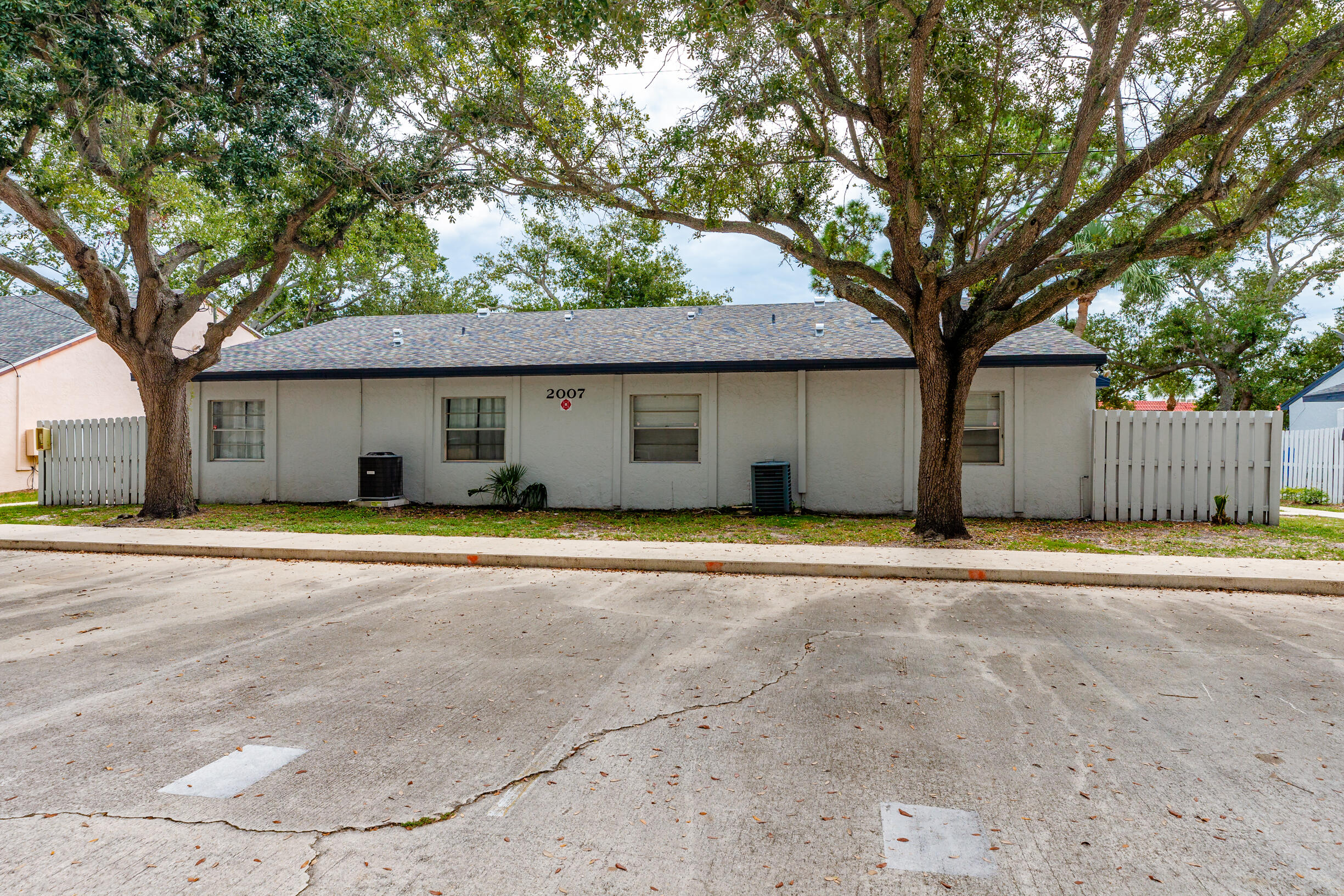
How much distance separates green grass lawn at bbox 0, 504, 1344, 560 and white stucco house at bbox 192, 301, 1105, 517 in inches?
32.4

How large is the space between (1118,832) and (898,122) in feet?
32.0

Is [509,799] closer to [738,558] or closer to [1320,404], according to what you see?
[738,558]

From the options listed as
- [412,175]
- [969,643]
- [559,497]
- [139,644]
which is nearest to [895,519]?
[559,497]

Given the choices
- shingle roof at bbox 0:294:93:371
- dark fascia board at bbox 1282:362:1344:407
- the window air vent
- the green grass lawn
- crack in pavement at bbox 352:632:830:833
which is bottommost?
crack in pavement at bbox 352:632:830:833

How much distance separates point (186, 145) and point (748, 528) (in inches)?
448

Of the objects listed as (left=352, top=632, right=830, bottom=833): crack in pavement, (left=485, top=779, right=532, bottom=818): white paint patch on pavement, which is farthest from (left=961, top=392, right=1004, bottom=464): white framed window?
(left=485, top=779, right=532, bottom=818): white paint patch on pavement

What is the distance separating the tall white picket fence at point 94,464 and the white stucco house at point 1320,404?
33.4 metres

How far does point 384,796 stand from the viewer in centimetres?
335

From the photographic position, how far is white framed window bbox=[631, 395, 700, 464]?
15.7 m

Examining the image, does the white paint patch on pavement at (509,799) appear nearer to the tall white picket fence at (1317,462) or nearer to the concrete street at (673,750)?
the concrete street at (673,750)

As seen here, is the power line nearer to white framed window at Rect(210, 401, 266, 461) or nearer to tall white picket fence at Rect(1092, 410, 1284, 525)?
white framed window at Rect(210, 401, 266, 461)

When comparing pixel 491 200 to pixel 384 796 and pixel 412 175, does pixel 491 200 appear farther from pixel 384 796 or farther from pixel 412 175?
pixel 384 796

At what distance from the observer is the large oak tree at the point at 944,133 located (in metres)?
9.71

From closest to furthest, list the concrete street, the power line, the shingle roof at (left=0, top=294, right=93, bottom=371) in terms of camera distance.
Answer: the concrete street, the shingle roof at (left=0, top=294, right=93, bottom=371), the power line
